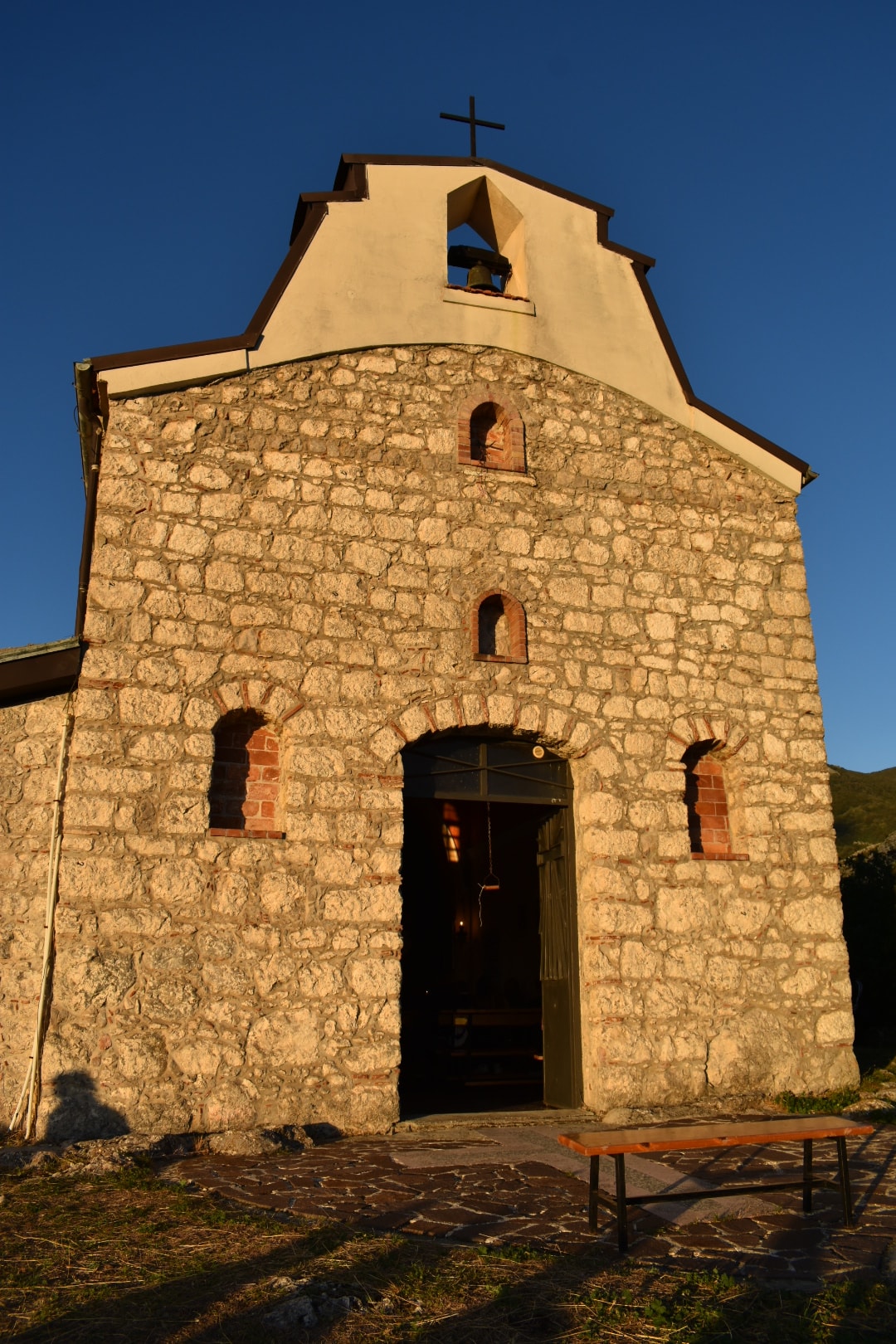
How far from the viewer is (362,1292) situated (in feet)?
12.2

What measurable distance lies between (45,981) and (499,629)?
4.06 metres

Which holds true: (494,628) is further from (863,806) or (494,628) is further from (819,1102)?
(863,806)

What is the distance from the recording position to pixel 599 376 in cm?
909

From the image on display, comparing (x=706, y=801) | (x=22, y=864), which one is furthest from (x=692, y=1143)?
(x=22, y=864)

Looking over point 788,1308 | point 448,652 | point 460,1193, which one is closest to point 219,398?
point 448,652

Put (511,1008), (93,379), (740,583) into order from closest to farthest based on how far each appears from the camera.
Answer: (93,379)
(740,583)
(511,1008)

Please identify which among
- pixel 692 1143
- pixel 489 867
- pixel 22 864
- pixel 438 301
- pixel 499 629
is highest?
pixel 438 301

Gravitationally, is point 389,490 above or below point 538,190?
below

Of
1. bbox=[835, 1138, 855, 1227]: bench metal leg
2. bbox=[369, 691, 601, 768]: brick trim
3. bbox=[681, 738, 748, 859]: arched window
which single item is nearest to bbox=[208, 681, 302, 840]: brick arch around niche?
bbox=[369, 691, 601, 768]: brick trim

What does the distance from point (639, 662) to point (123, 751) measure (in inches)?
159

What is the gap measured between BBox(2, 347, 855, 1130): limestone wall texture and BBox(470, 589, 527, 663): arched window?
0.10 meters

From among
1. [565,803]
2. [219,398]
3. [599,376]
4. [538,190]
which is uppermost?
[538,190]

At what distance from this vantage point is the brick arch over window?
8.51 m

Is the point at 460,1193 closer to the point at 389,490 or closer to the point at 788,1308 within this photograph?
the point at 788,1308
